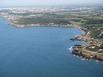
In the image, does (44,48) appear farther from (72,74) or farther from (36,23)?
(36,23)

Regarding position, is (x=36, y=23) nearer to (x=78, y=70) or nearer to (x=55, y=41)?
(x=55, y=41)

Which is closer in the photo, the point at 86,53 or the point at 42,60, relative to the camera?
the point at 42,60

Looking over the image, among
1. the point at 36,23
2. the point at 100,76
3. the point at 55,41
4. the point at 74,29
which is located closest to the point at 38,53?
the point at 55,41

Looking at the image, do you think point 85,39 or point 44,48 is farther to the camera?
point 85,39

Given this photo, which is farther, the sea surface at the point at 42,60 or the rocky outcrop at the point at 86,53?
the rocky outcrop at the point at 86,53

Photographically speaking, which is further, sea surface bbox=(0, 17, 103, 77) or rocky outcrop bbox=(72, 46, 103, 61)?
rocky outcrop bbox=(72, 46, 103, 61)

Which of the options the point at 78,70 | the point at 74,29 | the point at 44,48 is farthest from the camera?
the point at 74,29

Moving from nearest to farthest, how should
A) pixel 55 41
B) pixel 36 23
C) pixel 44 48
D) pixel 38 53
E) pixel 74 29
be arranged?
pixel 38 53
pixel 44 48
pixel 55 41
pixel 74 29
pixel 36 23
